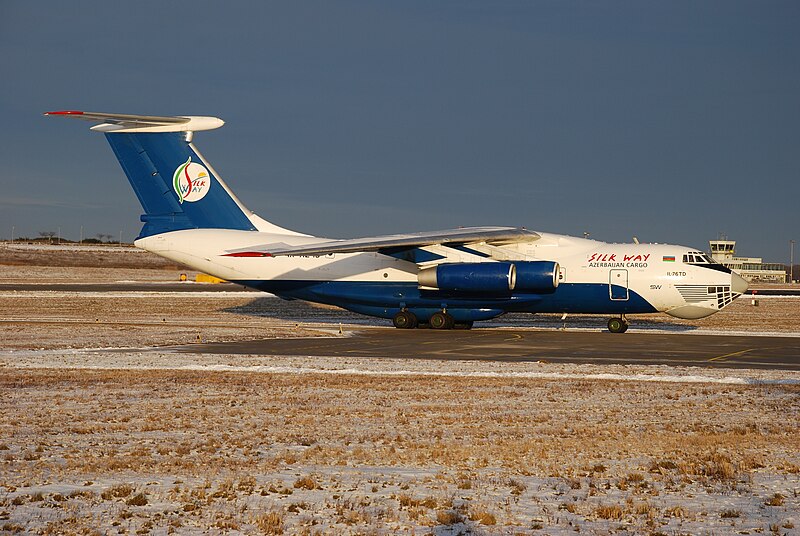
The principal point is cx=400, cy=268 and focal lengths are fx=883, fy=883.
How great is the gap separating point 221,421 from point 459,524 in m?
5.23

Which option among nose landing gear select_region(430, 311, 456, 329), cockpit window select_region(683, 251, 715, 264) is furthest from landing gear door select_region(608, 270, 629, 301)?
nose landing gear select_region(430, 311, 456, 329)

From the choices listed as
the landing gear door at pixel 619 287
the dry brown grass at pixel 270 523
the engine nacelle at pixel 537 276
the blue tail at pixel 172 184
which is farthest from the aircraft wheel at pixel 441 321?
the dry brown grass at pixel 270 523

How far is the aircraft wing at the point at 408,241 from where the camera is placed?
26.7 m

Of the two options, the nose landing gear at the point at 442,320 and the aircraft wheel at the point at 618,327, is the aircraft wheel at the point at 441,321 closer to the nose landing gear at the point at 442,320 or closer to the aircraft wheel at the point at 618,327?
the nose landing gear at the point at 442,320

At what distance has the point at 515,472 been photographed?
8398 millimetres

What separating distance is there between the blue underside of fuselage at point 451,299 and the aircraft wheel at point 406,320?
23 centimetres

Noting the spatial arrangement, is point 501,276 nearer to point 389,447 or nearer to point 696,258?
point 696,258

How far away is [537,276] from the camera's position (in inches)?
1072

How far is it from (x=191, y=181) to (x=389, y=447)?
76.6 ft

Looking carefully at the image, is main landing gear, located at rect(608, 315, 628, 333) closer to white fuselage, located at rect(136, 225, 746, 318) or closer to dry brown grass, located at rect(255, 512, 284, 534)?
white fuselage, located at rect(136, 225, 746, 318)

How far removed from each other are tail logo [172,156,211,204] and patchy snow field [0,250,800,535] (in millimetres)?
13146

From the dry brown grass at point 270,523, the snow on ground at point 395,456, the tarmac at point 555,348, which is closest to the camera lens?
the dry brown grass at point 270,523

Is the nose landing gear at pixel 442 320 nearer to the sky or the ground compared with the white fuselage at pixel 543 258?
nearer to the ground

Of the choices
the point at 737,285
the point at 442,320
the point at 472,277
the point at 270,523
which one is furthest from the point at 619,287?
the point at 270,523
